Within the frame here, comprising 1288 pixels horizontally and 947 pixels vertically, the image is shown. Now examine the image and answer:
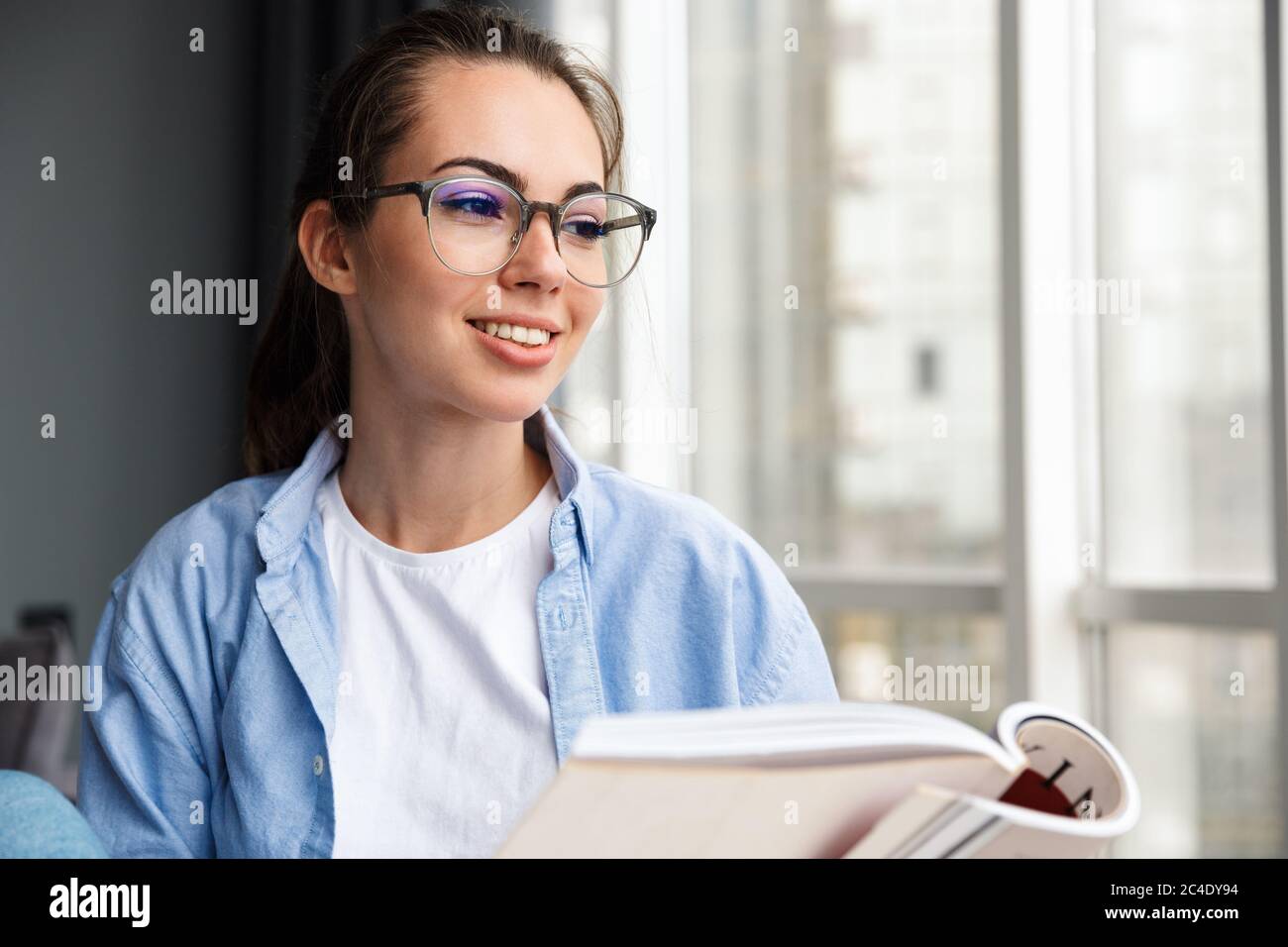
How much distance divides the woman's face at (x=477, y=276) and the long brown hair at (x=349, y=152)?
0.11 ft

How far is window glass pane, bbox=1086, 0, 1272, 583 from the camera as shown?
2.04 metres

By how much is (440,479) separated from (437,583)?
0.32 feet

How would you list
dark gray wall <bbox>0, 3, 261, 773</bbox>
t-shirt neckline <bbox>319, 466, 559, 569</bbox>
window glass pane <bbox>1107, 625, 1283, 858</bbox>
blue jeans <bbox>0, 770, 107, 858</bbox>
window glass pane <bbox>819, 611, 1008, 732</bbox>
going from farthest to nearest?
dark gray wall <bbox>0, 3, 261, 773</bbox>
window glass pane <bbox>819, 611, 1008, 732</bbox>
window glass pane <bbox>1107, 625, 1283, 858</bbox>
t-shirt neckline <bbox>319, 466, 559, 569</bbox>
blue jeans <bbox>0, 770, 107, 858</bbox>

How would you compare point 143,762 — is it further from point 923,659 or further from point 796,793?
point 923,659

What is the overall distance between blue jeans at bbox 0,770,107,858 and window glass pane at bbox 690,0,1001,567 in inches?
79.4

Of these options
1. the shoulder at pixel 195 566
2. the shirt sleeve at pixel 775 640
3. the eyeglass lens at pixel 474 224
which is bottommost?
the shirt sleeve at pixel 775 640

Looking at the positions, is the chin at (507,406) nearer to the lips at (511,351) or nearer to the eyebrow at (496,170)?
the lips at (511,351)

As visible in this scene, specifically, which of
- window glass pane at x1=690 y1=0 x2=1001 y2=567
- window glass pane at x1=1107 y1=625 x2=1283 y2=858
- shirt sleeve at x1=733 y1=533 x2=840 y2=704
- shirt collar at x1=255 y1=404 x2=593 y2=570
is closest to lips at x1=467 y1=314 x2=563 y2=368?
shirt collar at x1=255 y1=404 x2=593 y2=570

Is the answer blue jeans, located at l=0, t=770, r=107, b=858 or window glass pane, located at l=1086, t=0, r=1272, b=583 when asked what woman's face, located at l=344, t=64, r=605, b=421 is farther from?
window glass pane, located at l=1086, t=0, r=1272, b=583

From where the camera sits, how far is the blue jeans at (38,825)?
81 cm

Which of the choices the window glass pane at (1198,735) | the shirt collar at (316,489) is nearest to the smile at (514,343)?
the shirt collar at (316,489)

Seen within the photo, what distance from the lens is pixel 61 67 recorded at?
362cm
